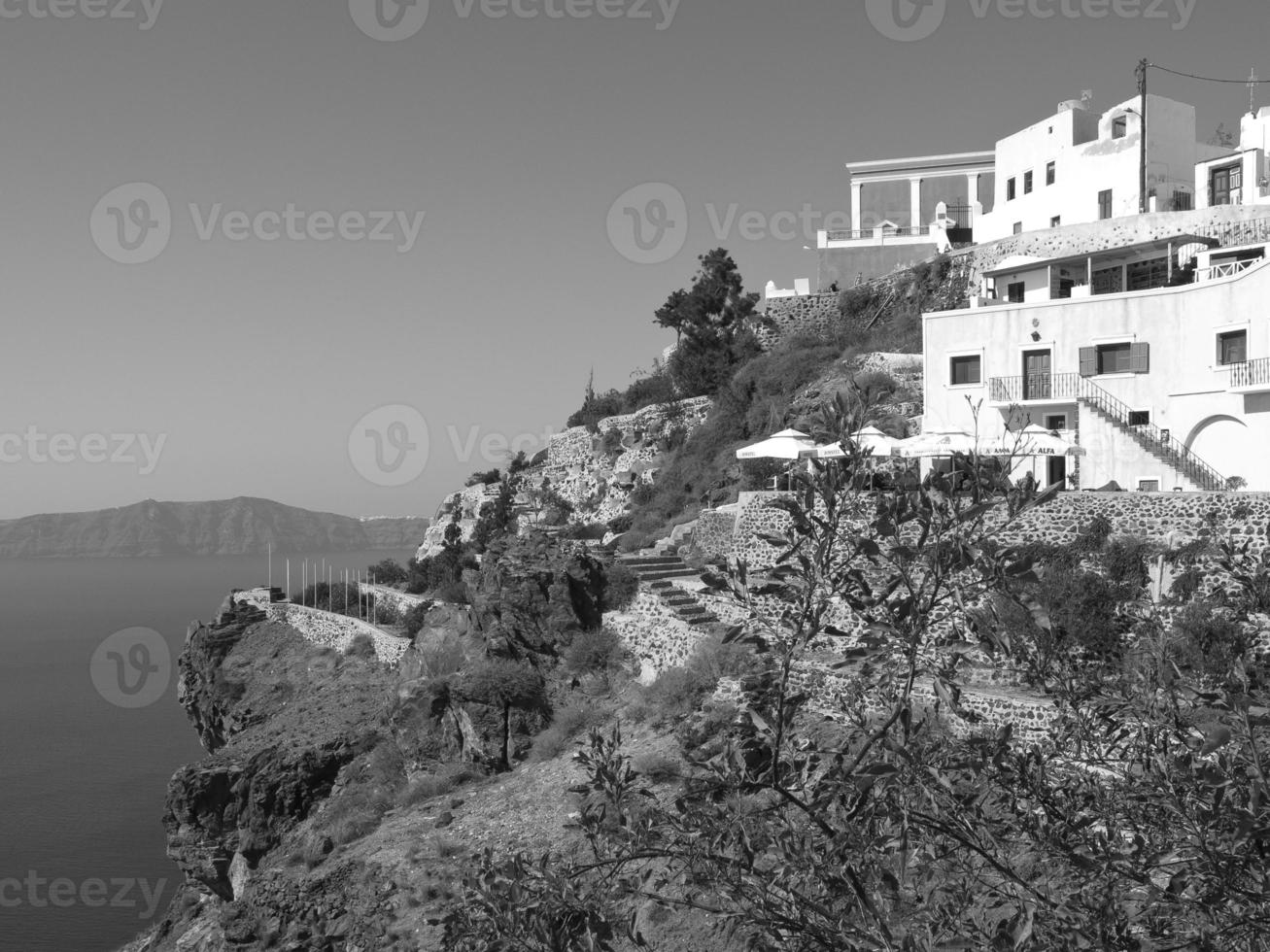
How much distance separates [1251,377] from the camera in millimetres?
17578

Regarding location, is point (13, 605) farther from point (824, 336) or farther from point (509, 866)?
point (509, 866)

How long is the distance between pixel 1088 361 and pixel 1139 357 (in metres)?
0.97

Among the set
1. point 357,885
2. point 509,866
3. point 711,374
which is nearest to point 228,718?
point 357,885

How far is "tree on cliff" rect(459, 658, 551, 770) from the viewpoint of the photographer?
1961 centimetres

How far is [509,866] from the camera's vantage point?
187 inches

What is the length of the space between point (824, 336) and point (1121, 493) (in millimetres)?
21941

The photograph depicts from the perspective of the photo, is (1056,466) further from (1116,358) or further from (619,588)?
(619,588)

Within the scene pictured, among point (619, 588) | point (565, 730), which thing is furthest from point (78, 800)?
point (565, 730)

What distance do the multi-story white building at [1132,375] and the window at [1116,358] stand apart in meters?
0.02

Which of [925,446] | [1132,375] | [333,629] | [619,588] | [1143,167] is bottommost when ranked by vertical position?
[333,629]

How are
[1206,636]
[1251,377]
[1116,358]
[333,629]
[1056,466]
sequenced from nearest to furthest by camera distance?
[1206,636] → [1251,377] → [1116,358] → [1056,466] → [333,629]

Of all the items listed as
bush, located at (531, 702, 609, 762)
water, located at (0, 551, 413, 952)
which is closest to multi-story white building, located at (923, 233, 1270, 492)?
bush, located at (531, 702, 609, 762)

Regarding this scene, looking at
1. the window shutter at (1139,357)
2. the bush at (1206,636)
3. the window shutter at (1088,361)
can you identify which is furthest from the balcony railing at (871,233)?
the bush at (1206,636)

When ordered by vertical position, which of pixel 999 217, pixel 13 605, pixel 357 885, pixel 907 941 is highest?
pixel 999 217
